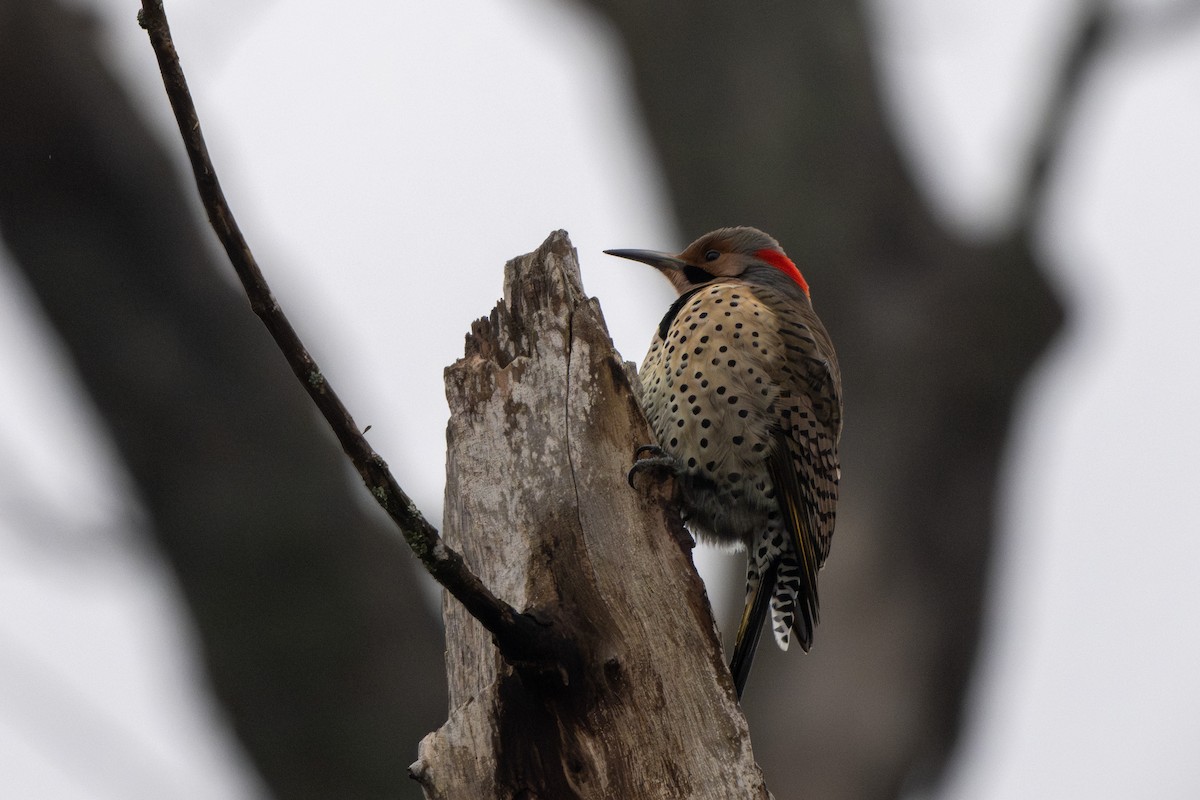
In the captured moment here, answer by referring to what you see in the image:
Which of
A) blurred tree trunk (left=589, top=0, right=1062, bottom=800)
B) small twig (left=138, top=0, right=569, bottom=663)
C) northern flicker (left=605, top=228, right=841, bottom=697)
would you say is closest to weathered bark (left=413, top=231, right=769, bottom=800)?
small twig (left=138, top=0, right=569, bottom=663)

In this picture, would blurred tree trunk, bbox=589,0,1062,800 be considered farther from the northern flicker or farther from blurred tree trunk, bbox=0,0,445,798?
blurred tree trunk, bbox=0,0,445,798

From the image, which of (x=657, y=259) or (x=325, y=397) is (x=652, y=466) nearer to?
(x=325, y=397)

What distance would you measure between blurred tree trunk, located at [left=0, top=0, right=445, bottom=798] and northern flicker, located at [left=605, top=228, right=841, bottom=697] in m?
1.31

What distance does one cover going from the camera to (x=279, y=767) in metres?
4.36

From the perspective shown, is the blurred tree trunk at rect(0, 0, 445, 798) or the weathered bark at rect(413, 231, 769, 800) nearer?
the weathered bark at rect(413, 231, 769, 800)

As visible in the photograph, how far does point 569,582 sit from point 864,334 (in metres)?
3.64

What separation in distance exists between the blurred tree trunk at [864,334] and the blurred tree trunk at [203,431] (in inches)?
67.1

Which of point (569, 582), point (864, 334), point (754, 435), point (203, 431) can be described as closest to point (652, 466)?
point (569, 582)

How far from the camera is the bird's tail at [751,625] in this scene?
11.3 ft

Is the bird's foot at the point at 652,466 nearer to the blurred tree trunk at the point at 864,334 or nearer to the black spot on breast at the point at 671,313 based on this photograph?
the black spot on breast at the point at 671,313

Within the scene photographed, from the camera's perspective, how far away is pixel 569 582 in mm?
2580

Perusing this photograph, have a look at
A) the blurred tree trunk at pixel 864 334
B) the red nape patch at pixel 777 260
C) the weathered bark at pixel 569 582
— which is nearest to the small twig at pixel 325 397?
the weathered bark at pixel 569 582

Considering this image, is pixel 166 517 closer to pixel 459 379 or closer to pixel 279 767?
pixel 279 767

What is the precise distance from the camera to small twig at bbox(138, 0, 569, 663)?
1845 mm
